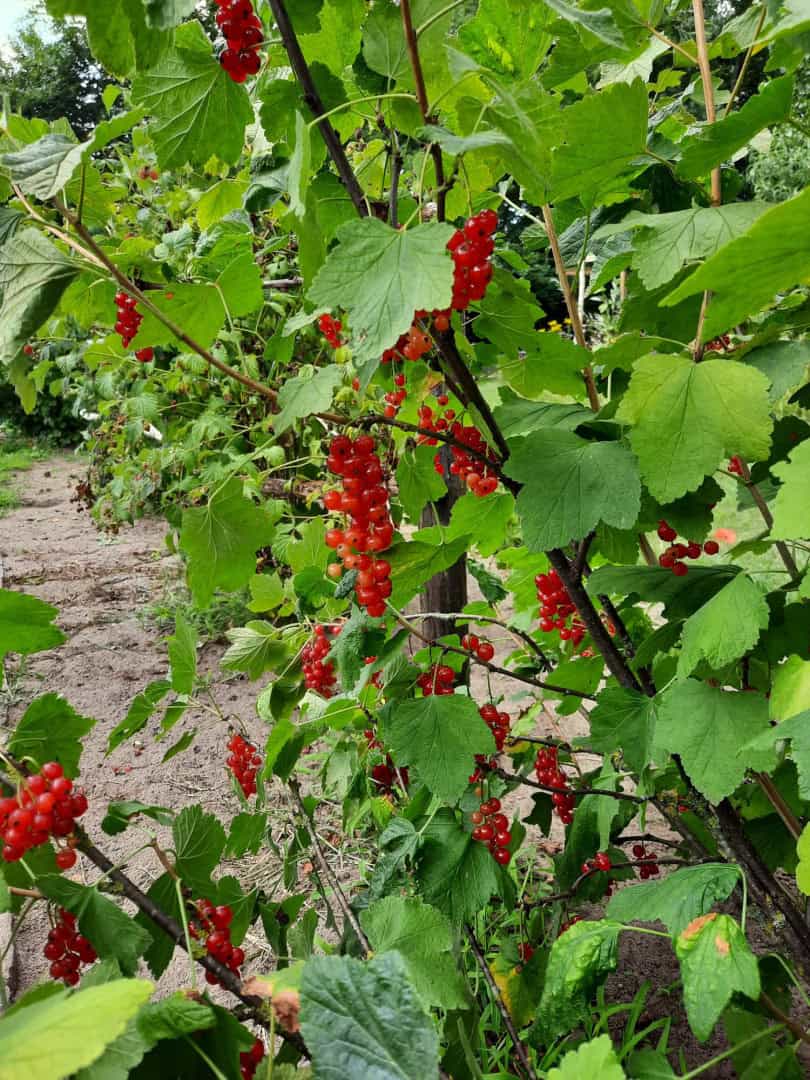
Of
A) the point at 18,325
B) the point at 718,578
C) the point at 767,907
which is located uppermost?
the point at 18,325

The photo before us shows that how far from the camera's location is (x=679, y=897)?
41.6 inches

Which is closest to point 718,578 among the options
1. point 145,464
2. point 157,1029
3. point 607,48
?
point 607,48

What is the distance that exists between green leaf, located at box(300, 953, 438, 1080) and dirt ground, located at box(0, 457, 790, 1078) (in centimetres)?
141

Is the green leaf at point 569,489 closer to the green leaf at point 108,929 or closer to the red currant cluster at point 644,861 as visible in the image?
the green leaf at point 108,929

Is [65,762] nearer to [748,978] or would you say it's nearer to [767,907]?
[748,978]

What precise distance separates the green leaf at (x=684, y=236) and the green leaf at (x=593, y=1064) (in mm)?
820

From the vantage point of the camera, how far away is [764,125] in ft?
3.01

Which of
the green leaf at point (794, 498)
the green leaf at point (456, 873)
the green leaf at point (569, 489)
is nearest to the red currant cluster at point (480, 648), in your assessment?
the green leaf at point (456, 873)

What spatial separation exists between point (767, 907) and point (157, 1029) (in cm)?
104

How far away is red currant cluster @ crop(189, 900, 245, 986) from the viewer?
A: 0.88 m

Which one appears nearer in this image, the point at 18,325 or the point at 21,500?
the point at 18,325

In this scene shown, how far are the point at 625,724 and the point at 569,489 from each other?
42cm

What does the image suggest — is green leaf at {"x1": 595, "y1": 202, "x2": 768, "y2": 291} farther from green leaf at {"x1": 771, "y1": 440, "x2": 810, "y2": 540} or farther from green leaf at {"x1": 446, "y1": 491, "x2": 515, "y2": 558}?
green leaf at {"x1": 446, "y1": 491, "x2": 515, "y2": 558}

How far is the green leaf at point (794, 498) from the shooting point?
0.76 metres
